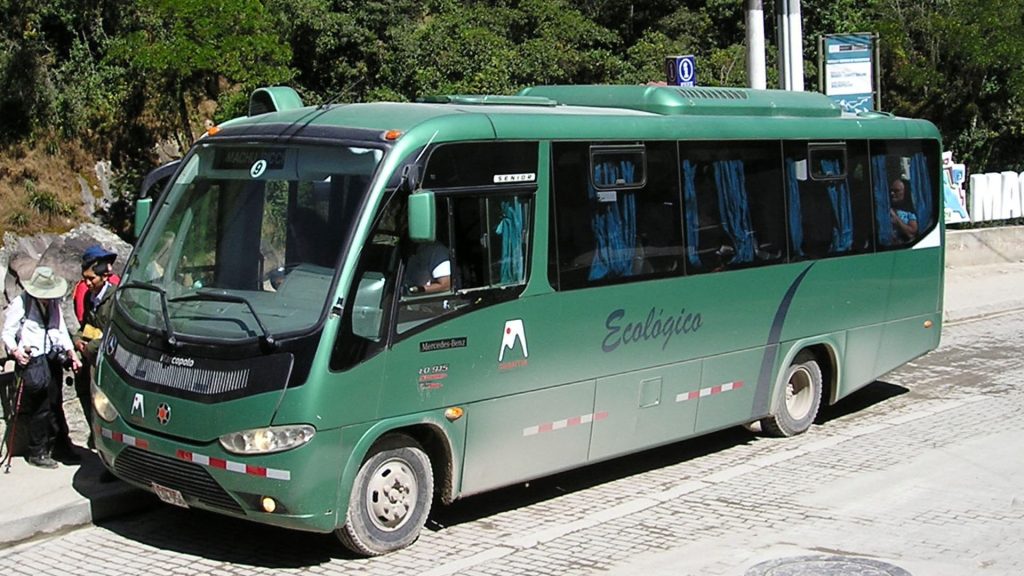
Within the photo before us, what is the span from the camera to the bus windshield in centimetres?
760

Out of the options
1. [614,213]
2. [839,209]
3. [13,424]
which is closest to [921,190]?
[839,209]

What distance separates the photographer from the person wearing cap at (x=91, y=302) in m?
9.41

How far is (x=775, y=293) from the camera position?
10.8 metres

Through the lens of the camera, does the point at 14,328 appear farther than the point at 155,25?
No

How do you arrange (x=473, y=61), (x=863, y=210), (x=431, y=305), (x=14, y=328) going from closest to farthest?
(x=431, y=305) → (x=14, y=328) → (x=863, y=210) → (x=473, y=61)

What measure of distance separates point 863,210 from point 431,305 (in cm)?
554

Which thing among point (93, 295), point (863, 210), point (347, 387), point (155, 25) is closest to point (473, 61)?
point (155, 25)

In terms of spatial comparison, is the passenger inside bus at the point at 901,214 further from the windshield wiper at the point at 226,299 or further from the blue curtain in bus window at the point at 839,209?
the windshield wiper at the point at 226,299

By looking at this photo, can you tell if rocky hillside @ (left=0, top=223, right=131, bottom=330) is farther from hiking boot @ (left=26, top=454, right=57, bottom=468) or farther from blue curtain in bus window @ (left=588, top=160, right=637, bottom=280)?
blue curtain in bus window @ (left=588, top=160, right=637, bottom=280)

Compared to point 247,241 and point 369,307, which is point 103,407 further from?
point 369,307

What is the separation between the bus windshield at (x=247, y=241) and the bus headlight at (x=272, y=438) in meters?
0.56

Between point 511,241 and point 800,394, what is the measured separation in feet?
13.9

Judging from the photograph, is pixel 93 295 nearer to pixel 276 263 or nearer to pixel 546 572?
pixel 276 263

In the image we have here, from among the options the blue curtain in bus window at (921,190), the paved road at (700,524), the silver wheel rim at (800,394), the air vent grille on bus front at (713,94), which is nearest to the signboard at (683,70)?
the blue curtain in bus window at (921,190)
